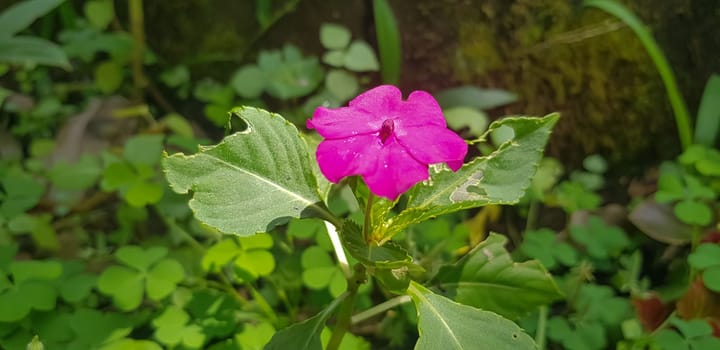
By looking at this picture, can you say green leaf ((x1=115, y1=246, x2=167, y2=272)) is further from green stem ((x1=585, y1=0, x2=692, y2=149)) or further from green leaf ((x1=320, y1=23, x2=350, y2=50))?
green stem ((x1=585, y1=0, x2=692, y2=149))

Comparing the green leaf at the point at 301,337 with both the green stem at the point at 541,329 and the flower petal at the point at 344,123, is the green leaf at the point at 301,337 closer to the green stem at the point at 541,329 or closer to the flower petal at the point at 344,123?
the flower petal at the point at 344,123

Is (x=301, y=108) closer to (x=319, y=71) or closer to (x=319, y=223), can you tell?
(x=319, y=71)

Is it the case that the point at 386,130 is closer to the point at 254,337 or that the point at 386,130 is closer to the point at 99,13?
the point at 254,337

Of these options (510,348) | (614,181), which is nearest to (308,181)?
(510,348)

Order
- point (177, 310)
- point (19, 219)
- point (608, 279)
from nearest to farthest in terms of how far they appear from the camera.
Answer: point (177, 310), point (19, 219), point (608, 279)

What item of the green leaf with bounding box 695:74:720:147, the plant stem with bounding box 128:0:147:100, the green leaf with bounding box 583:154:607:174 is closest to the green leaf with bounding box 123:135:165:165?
the plant stem with bounding box 128:0:147:100

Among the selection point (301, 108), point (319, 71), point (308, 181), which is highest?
point (308, 181)
